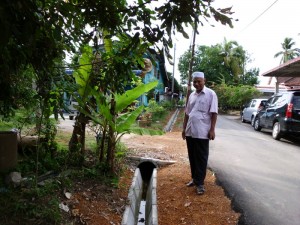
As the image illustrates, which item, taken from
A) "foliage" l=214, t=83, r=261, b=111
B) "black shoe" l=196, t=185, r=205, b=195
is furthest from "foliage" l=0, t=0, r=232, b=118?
"foliage" l=214, t=83, r=261, b=111

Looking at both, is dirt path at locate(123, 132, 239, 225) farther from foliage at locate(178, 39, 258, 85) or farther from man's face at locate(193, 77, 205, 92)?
foliage at locate(178, 39, 258, 85)

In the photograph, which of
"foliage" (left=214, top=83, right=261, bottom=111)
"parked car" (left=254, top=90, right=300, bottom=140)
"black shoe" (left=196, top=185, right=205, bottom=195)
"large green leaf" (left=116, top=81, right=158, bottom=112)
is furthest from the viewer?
"foliage" (left=214, top=83, right=261, bottom=111)

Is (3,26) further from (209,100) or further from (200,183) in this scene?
(200,183)

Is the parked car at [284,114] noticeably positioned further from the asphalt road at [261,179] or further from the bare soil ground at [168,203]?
the bare soil ground at [168,203]

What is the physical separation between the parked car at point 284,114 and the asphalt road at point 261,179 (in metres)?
0.82

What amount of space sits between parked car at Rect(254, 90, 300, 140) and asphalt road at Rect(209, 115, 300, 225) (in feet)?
2.70

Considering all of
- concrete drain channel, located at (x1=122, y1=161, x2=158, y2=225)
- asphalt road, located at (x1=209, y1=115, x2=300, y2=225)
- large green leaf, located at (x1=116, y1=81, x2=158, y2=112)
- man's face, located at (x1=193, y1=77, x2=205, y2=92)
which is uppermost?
man's face, located at (x1=193, y1=77, x2=205, y2=92)

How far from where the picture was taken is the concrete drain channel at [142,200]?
14.7 ft

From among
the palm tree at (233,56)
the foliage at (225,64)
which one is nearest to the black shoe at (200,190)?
the foliage at (225,64)

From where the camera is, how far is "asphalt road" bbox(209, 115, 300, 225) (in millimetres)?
4582

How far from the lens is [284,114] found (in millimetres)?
11438

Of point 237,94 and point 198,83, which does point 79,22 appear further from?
point 237,94

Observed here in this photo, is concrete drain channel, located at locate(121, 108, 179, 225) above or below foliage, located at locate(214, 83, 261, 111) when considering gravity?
below

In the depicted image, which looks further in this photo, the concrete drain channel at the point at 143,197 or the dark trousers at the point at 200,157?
the dark trousers at the point at 200,157
